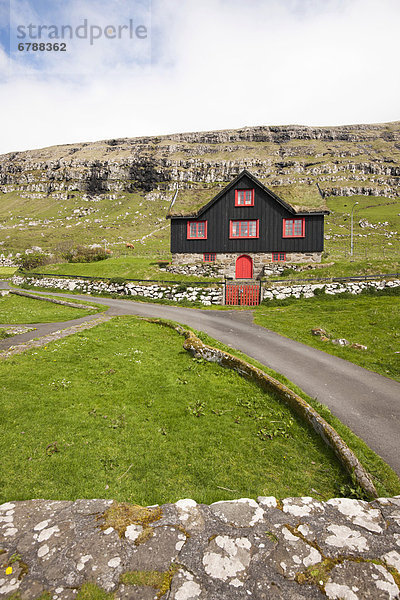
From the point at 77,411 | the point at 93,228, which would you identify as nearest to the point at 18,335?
the point at 77,411

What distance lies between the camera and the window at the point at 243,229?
121 ft

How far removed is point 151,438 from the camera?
25.2ft

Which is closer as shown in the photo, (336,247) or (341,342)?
(341,342)

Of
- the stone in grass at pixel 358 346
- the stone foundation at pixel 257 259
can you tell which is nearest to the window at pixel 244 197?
the stone foundation at pixel 257 259

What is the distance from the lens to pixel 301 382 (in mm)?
11461

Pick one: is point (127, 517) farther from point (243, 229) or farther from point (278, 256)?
point (243, 229)

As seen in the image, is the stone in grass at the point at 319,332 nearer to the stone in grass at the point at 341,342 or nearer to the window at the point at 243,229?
the stone in grass at the point at 341,342

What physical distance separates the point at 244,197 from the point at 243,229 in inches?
159

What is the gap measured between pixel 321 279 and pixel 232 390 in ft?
65.3

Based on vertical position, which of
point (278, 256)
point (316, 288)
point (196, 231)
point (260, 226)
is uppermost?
point (260, 226)

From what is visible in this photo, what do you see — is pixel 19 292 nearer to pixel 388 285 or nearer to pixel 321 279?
pixel 321 279

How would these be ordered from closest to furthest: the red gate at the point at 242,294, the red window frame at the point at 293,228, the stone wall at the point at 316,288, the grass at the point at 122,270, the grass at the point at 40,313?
1. the grass at the point at 40,313
2. the stone wall at the point at 316,288
3. the red gate at the point at 242,294
4. the grass at the point at 122,270
5. the red window frame at the point at 293,228

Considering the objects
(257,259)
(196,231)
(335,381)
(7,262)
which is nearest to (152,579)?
(335,381)

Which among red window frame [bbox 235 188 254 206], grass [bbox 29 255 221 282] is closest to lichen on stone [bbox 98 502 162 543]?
grass [bbox 29 255 221 282]
